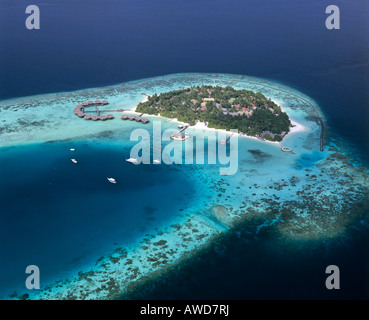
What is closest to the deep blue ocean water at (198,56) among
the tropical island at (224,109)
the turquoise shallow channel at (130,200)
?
the turquoise shallow channel at (130,200)

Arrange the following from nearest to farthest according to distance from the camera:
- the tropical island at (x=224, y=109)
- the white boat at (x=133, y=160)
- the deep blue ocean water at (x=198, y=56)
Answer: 1. the deep blue ocean water at (x=198, y=56)
2. the white boat at (x=133, y=160)
3. the tropical island at (x=224, y=109)

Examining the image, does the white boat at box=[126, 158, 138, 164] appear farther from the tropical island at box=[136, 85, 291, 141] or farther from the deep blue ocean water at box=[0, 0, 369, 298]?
the tropical island at box=[136, 85, 291, 141]

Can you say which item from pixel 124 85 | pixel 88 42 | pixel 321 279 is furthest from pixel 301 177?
pixel 88 42

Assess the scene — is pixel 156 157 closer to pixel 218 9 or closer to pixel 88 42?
pixel 88 42

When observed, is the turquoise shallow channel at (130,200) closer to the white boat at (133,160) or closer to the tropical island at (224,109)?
the white boat at (133,160)

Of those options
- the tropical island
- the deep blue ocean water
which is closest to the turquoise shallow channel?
the deep blue ocean water

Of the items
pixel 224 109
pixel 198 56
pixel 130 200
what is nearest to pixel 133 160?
pixel 130 200

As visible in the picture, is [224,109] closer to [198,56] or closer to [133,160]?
A: [133,160]
